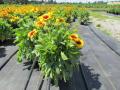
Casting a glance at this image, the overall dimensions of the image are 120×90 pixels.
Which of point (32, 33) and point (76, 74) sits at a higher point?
point (32, 33)

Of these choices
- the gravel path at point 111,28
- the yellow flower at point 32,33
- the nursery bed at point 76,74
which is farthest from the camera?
the gravel path at point 111,28

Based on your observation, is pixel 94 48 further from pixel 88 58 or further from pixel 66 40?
pixel 66 40

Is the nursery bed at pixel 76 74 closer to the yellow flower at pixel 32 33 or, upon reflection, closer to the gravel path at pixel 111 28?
the yellow flower at pixel 32 33

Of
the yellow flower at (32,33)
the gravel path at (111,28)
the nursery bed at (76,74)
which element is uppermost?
the yellow flower at (32,33)

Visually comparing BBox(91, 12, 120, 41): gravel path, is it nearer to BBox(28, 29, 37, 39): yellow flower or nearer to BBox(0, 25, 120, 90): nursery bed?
BBox(0, 25, 120, 90): nursery bed

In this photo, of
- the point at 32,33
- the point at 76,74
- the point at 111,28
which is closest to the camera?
the point at 32,33

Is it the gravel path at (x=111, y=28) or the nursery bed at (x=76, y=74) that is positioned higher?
the nursery bed at (x=76, y=74)

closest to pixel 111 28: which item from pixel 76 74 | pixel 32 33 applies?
pixel 76 74

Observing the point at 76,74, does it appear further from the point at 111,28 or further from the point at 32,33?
the point at 111,28

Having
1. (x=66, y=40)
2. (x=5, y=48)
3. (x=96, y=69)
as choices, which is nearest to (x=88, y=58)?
(x=96, y=69)

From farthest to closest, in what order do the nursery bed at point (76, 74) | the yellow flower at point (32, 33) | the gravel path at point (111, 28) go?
the gravel path at point (111, 28) < the yellow flower at point (32, 33) < the nursery bed at point (76, 74)

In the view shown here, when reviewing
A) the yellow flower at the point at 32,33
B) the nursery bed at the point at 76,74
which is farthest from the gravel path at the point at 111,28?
the yellow flower at the point at 32,33

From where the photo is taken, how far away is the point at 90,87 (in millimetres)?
5641

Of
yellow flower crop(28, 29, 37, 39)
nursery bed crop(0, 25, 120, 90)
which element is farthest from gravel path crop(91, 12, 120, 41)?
yellow flower crop(28, 29, 37, 39)
